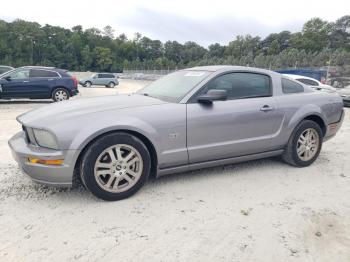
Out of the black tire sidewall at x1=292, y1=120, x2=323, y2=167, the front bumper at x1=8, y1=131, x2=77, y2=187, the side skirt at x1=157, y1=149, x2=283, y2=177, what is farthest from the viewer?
the black tire sidewall at x1=292, y1=120, x2=323, y2=167

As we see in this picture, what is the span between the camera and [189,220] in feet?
9.60

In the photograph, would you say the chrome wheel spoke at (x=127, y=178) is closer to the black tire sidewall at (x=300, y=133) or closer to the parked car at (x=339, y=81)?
the black tire sidewall at (x=300, y=133)

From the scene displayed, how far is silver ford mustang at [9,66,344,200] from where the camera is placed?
3090 millimetres

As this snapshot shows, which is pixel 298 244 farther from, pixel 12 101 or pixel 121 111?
pixel 12 101

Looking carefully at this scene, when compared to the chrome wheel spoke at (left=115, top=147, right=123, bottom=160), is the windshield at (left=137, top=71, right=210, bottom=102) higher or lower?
higher

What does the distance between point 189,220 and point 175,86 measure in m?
1.85

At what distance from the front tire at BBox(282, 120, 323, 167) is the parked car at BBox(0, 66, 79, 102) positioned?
10.5 meters

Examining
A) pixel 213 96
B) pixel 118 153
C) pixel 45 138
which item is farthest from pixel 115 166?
pixel 213 96

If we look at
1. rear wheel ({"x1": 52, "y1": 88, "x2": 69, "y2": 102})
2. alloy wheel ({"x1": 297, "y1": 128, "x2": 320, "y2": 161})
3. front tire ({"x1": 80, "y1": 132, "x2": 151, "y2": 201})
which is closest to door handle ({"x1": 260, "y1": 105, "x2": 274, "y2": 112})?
alloy wheel ({"x1": 297, "y1": 128, "x2": 320, "y2": 161})

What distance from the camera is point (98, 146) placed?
3.11m

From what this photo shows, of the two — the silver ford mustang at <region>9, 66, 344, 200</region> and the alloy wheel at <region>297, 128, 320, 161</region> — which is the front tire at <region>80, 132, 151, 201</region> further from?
the alloy wheel at <region>297, 128, 320, 161</region>

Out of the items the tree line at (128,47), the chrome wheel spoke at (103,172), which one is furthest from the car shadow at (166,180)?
the tree line at (128,47)

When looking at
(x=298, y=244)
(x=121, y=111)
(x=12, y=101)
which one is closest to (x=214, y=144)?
(x=121, y=111)

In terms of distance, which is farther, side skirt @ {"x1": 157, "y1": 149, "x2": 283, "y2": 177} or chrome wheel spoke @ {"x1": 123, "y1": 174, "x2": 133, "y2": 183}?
side skirt @ {"x1": 157, "y1": 149, "x2": 283, "y2": 177}
